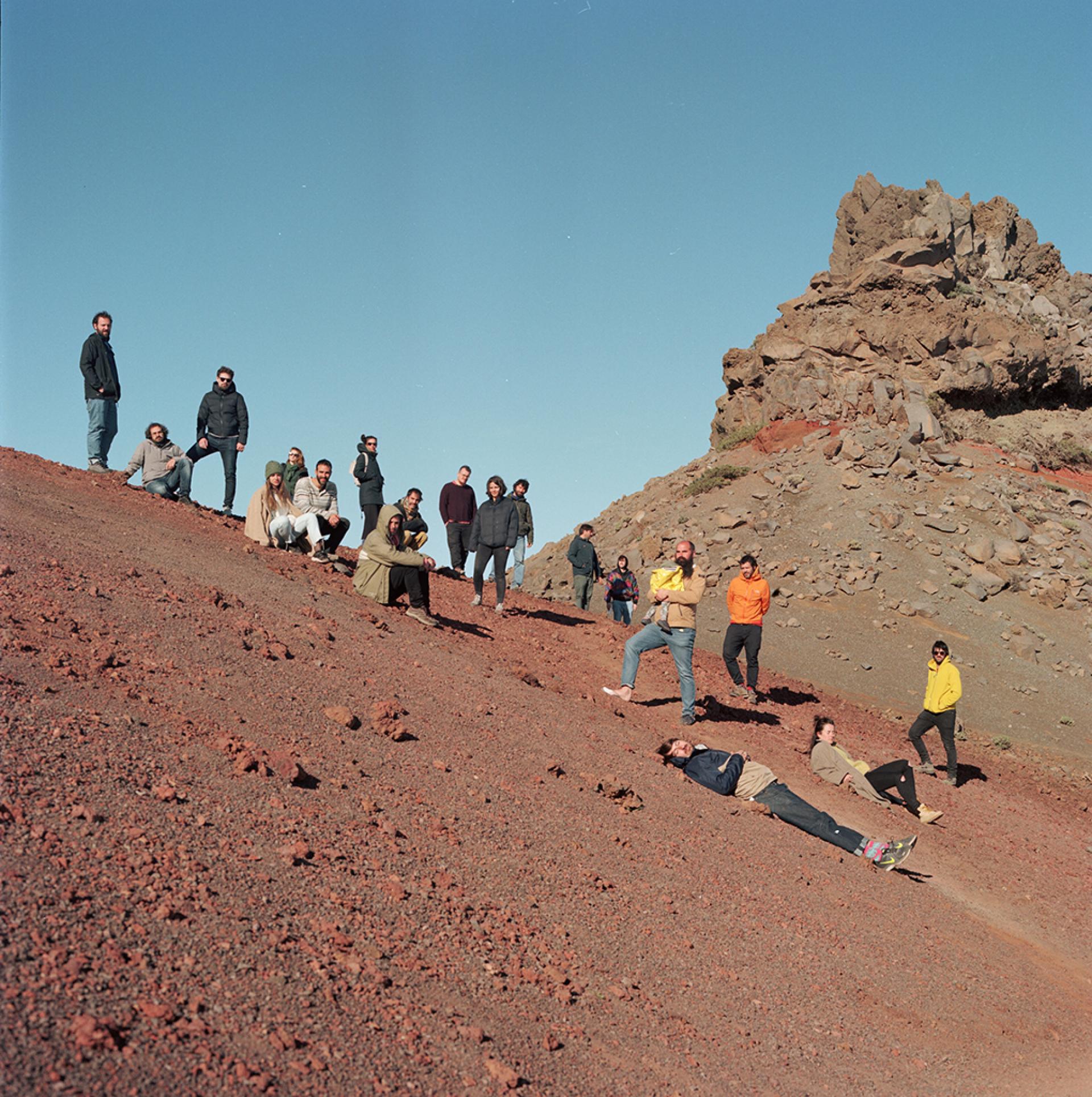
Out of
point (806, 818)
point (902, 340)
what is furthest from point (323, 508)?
point (902, 340)

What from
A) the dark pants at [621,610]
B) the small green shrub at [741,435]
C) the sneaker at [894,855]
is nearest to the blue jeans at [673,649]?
the sneaker at [894,855]

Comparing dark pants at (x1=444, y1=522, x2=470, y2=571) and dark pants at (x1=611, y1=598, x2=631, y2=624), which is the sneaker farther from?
dark pants at (x1=611, y1=598, x2=631, y2=624)

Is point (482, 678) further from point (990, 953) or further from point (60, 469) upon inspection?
point (60, 469)

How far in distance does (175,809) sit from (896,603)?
21514mm

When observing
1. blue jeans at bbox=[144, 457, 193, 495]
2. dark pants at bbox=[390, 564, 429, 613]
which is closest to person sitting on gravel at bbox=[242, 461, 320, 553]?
blue jeans at bbox=[144, 457, 193, 495]

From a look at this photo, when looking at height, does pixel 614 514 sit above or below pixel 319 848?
above

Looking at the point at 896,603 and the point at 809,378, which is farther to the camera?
the point at 809,378

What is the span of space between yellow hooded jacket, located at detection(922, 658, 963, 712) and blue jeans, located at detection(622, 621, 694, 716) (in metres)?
3.60

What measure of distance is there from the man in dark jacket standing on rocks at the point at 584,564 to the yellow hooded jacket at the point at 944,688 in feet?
25.4

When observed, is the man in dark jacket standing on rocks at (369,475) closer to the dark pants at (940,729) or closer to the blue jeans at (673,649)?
the blue jeans at (673,649)

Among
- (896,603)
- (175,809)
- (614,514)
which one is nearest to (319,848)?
(175,809)

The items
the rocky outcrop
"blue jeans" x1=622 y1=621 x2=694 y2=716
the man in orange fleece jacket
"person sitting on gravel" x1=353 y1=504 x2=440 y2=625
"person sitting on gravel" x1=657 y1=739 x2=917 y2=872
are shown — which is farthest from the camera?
the rocky outcrop

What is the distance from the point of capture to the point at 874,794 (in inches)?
458

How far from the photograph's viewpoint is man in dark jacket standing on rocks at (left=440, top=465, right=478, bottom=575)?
52.8 ft
